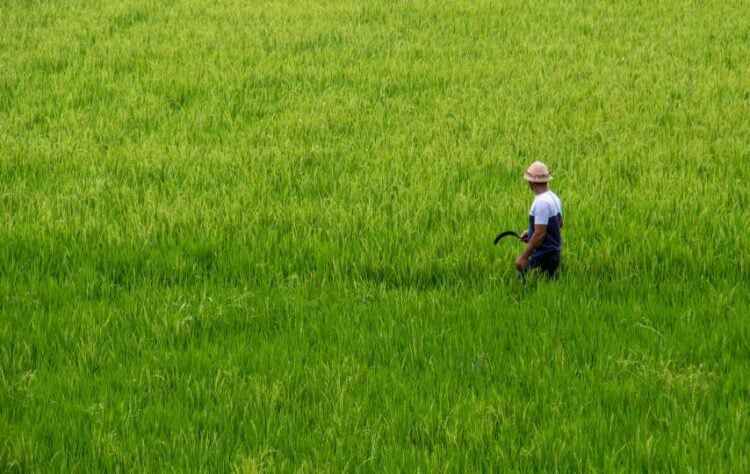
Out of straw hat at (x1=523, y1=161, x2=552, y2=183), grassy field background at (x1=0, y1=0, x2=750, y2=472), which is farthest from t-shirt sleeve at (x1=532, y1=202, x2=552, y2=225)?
grassy field background at (x1=0, y1=0, x2=750, y2=472)

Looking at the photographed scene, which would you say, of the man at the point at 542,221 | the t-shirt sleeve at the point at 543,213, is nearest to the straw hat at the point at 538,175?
the man at the point at 542,221

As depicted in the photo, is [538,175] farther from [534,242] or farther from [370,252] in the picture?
[370,252]

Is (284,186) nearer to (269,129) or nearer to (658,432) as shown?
(269,129)

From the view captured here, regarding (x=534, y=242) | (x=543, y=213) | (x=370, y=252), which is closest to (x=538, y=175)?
(x=543, y=213)

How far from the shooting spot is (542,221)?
5289 millimetres

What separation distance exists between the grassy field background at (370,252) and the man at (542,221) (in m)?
0.23

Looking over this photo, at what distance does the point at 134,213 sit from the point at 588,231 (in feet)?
9.83

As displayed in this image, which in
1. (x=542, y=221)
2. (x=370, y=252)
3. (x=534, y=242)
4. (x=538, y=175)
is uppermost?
(x=538, y=175)

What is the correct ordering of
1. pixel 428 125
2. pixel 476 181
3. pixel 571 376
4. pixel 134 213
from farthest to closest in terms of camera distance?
pixel 428 125 → pixel 476 181 → pixel 134 213 → pixel 571 376

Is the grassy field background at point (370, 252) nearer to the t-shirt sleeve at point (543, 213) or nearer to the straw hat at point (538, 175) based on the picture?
the t-shirt sleeve at point (543, 213)

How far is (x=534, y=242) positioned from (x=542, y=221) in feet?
0.40

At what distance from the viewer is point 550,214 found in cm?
530

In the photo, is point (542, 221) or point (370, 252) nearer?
point (542, 221)

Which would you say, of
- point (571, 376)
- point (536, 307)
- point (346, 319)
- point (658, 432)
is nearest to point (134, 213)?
point (346, 319)
